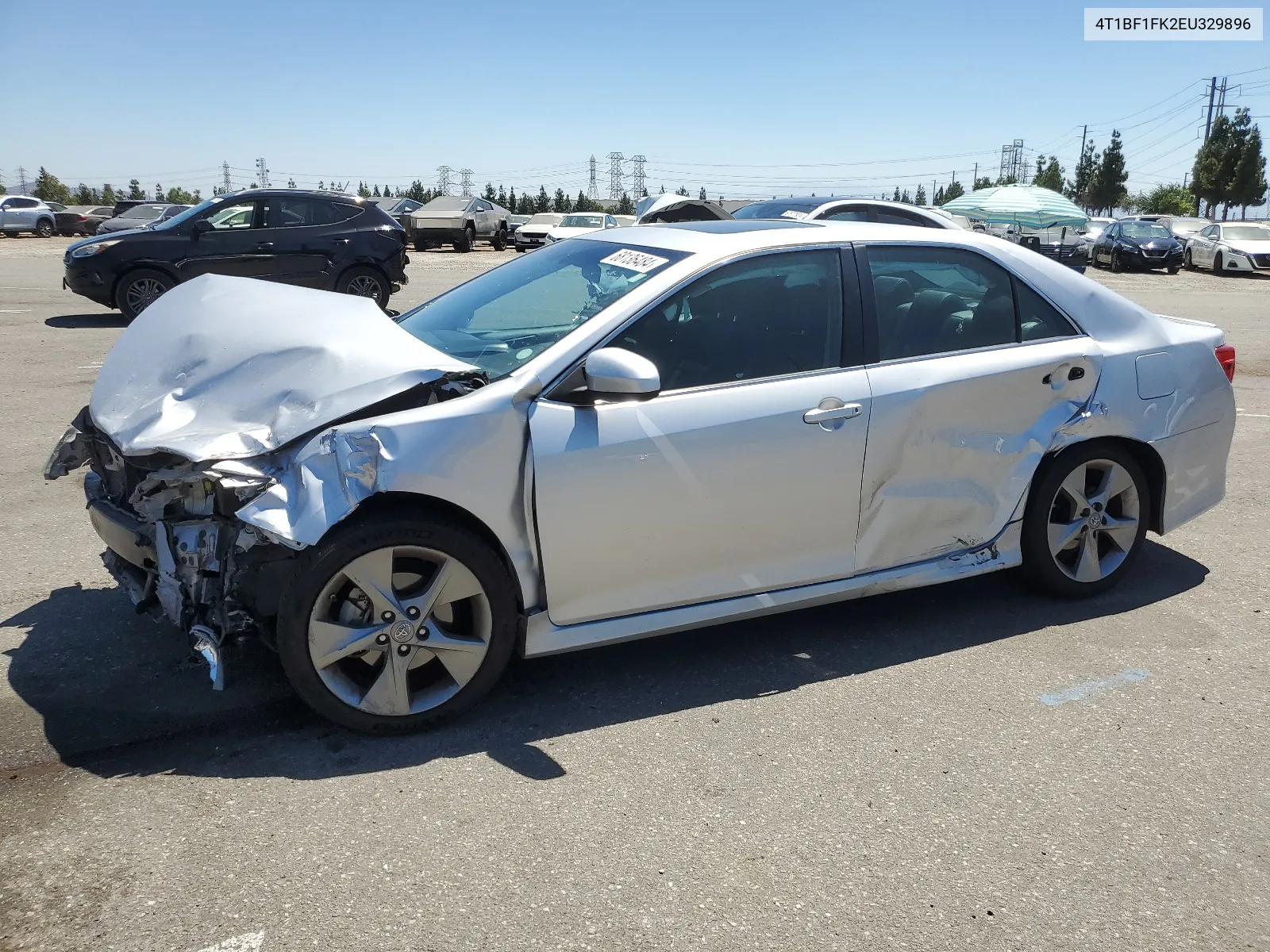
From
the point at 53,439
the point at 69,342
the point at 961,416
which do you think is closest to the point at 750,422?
the point at 961,416

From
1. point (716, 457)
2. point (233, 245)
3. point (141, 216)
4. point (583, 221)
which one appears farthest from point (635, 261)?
point (141, 216)

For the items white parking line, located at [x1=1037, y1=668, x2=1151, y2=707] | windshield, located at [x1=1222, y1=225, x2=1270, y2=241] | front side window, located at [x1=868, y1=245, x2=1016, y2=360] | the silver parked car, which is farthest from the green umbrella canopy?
the silver parked car

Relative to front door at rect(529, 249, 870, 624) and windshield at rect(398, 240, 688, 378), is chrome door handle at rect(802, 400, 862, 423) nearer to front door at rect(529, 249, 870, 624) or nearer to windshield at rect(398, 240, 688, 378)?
front door at rect(529, 249, 870, 624)

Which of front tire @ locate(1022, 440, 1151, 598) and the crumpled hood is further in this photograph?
front tire @ locate(1022, 440, 1151, 598)

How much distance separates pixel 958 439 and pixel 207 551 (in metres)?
2.80

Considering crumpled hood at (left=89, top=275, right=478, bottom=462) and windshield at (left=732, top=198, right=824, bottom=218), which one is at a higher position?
windshield at (left=732, top=198, right=824, bottom=218)

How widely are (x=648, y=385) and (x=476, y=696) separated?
1.20 m

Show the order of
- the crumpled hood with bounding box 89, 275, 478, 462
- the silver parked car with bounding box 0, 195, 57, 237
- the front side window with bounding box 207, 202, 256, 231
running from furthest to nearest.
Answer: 1. the silver parked car with bounding box 0, 195, 57, 237
2. the front side window with bounding box 207, 202, 256, 231
3. the crumpled hood with bounding box 89, 275, 478, 462

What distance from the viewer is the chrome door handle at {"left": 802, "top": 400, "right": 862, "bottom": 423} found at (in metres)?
3.83

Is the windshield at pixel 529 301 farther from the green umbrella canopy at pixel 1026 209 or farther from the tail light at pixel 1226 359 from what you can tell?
the green umbrella canopy at pixel 1026 209

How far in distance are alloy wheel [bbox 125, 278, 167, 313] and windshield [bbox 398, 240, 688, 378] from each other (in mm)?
9927

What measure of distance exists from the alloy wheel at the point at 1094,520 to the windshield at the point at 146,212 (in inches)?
1228

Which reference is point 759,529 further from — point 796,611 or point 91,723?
point 91,723

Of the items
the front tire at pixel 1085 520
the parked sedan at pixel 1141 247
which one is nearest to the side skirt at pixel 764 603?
the front tire at pixel 1085 520
